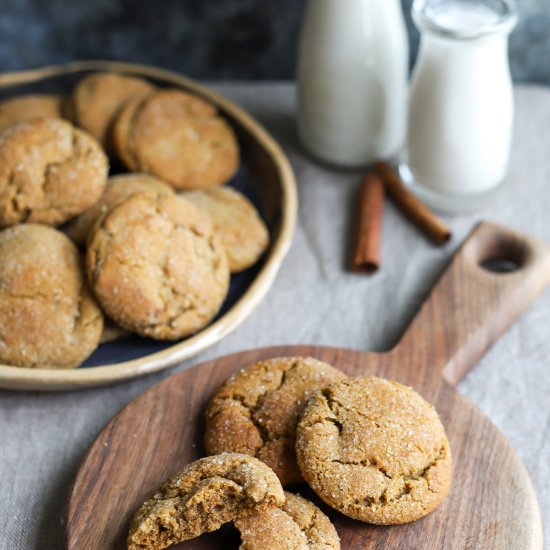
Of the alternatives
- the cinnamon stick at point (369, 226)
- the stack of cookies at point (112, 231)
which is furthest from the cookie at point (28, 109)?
the cinnamon stick at point (369, 226)

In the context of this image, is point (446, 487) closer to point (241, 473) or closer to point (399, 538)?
point (399, 538)

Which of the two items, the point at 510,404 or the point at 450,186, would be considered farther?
the point at 450,186

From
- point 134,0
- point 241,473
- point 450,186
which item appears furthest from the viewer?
point 134,0

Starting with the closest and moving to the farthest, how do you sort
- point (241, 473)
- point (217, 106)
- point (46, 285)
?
point (241, 473)
point (46, 285)
point (217, 106)

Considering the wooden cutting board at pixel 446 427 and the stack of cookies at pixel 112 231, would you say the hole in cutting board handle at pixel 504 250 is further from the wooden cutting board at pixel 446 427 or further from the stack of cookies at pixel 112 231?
the stack of cookies at pixel 112 231

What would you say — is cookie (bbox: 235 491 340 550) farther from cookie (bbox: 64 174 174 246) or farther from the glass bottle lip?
the glass bottle lip

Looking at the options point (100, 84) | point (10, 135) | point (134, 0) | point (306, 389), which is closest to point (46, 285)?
point (10, 135)
